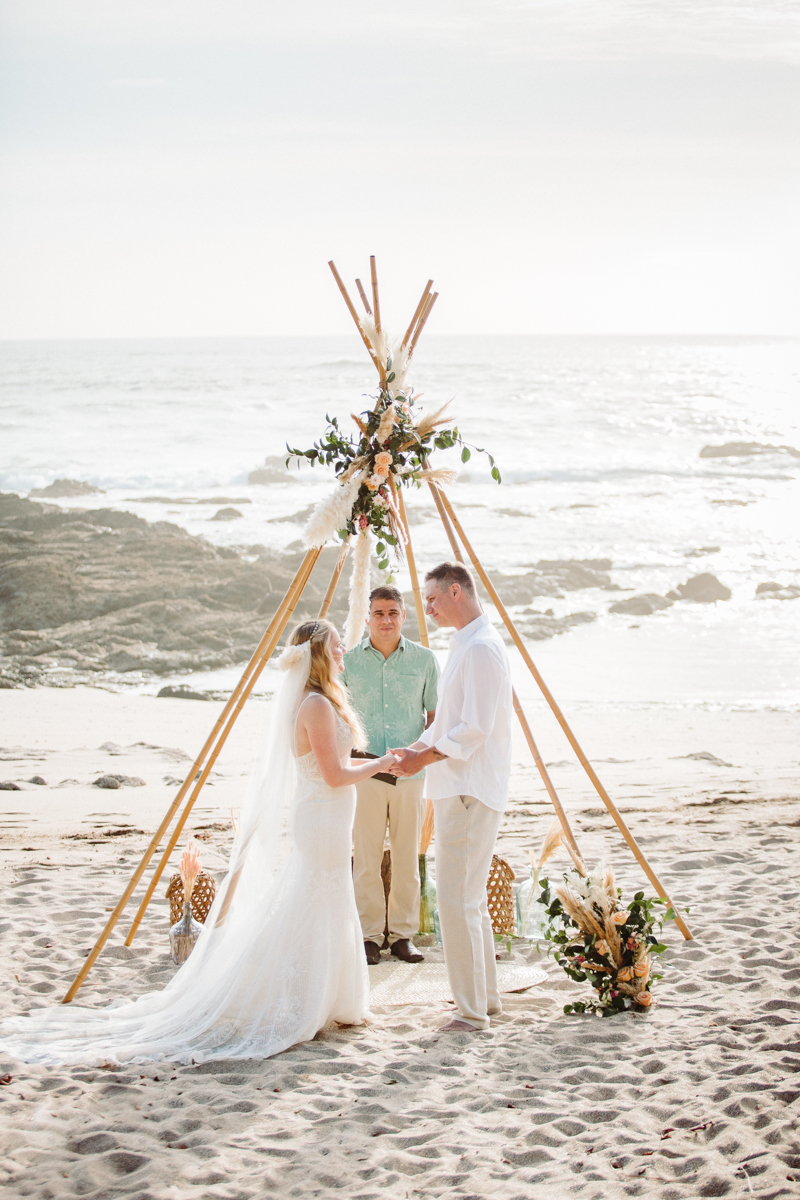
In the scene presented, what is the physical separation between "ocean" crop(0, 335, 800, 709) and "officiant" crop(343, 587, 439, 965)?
1.13 metres

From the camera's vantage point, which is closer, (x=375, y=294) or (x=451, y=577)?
(x=451, y=577)

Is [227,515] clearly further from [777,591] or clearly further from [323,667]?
[323,667]

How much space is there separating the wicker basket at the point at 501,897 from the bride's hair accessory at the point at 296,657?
165 cm

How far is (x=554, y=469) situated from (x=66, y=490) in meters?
13.1

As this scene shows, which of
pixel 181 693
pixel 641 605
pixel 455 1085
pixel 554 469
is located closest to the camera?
pixel 455 1085

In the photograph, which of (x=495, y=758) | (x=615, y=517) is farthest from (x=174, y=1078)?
(x=615, y=517)

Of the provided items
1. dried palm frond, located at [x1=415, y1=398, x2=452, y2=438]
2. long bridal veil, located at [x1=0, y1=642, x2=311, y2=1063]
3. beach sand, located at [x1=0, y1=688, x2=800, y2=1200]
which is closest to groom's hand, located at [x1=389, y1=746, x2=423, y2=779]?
long bridal veil, located at [x1=0, y1=642, x2=311, y2=1063]

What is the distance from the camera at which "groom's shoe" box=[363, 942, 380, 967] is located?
4.67 meters

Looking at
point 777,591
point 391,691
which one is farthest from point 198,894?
point 777,591

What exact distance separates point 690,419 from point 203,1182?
A: 125ft

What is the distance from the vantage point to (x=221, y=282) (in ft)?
154

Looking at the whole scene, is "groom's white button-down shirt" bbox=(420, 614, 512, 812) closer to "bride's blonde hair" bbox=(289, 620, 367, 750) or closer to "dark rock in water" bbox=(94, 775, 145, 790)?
"bride's blonde hair" bbox=(289, 620, 367, 750)

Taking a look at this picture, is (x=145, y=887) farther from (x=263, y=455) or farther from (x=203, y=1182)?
(x=263, y=455)

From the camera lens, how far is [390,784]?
483 centimetres
